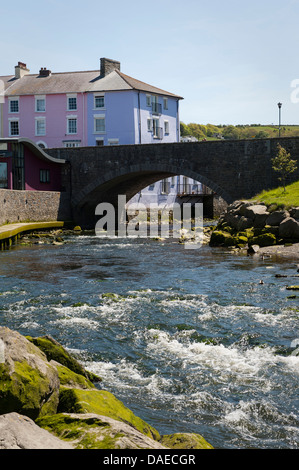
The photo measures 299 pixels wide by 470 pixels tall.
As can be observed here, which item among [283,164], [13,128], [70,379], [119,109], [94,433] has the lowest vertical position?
[70,379]

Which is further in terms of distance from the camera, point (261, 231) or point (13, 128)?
point (13, 128)

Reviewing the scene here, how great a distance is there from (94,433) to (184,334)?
6346mm

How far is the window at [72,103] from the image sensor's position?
56.5 m

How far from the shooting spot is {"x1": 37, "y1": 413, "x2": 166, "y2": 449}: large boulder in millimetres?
4953

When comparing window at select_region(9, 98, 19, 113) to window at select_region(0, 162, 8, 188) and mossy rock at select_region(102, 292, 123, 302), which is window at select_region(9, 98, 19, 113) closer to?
window at select_region(0, 162, 8, 188)

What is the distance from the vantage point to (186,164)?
39.5 m

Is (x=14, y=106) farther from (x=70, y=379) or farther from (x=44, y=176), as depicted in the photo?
(x=70, y=379)

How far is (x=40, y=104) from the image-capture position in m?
57.5

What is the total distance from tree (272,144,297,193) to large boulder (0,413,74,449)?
3097 centimetres

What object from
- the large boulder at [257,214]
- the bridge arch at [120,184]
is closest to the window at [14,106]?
the bridge arch at [120,184]

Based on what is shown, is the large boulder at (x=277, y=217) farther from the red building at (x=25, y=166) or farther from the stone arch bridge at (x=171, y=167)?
the red building at (x=25, y=166)

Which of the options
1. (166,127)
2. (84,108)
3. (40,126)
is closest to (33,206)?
(84,108)
